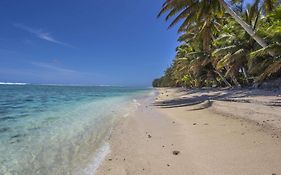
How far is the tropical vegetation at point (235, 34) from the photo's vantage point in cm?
1211

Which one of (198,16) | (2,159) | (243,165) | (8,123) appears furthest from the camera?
(198,16)

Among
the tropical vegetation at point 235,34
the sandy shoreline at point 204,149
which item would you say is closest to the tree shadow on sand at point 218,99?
the tropical vegetation at point 235,34

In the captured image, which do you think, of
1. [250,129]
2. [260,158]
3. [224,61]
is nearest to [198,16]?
[224,61]

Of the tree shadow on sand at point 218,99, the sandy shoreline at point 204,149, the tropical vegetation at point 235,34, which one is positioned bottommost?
the sandy shoreline at point 204,149

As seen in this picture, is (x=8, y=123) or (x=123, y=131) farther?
(x=8, y=123)

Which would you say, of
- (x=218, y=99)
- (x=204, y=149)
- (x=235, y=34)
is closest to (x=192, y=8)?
(x=218, y=99)

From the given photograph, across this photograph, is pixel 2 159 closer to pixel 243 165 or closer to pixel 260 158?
pixel 243 165

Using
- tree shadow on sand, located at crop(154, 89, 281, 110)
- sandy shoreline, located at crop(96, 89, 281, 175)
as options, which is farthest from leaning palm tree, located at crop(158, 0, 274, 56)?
sandy shoreline, located at crop(96, 89, 281, 175)

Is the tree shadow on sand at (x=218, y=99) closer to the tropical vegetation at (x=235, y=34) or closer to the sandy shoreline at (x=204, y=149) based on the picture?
the tropical vegetation at (x=235, y=34)

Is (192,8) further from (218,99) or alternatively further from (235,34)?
(235,34)

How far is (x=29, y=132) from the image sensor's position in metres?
7.50

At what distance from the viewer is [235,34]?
21.4 m

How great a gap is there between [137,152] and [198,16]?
1134 cm

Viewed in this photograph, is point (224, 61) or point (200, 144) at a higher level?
point (224, 61)
